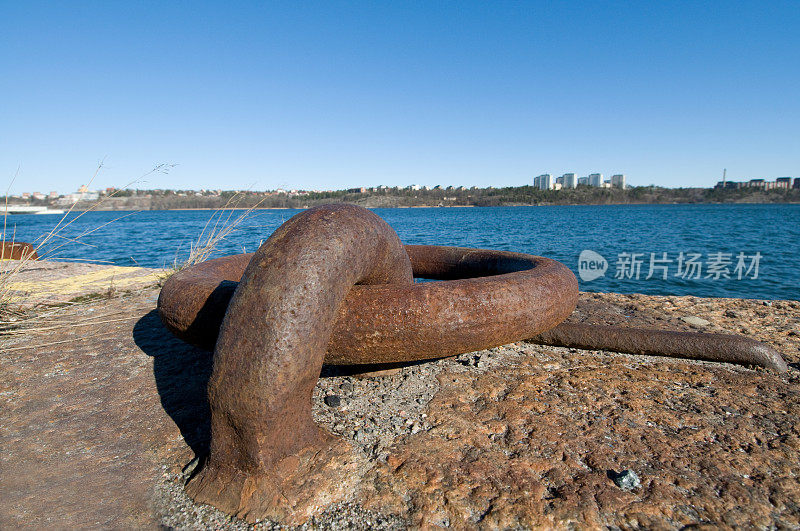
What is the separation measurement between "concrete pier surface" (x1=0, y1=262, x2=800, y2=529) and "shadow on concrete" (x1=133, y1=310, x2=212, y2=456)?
1 centimetres

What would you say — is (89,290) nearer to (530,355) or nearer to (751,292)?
(530,355)

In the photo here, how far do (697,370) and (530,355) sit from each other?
0.90 m

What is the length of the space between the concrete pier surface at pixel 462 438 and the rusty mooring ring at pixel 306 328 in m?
0.14

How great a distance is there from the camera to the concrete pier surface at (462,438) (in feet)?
4.75

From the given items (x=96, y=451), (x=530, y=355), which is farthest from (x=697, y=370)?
(x=96, y=451)

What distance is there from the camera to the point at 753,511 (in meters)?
1.42

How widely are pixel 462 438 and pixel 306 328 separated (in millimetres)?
841

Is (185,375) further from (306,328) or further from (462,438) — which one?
(462,438)

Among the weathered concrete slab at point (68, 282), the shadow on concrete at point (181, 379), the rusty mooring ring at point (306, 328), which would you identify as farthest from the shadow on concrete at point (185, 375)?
the weathered concrete slab at point (68, 282)

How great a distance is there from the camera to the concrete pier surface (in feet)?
4.75

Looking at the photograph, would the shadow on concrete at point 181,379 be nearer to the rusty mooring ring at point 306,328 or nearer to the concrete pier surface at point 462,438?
the concrete pier surface at point 462,438

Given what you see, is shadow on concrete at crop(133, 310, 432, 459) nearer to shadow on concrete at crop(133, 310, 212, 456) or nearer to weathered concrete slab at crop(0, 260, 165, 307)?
shadow on concrete at crop(133, 310, 212, 456)

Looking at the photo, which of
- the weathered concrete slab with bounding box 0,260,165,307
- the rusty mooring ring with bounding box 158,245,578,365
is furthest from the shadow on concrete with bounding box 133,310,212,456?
the weathered concrete slab with bounding box 0,260,165,307

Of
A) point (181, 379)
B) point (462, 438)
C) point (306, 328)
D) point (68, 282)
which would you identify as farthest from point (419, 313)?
point (68, 282)
